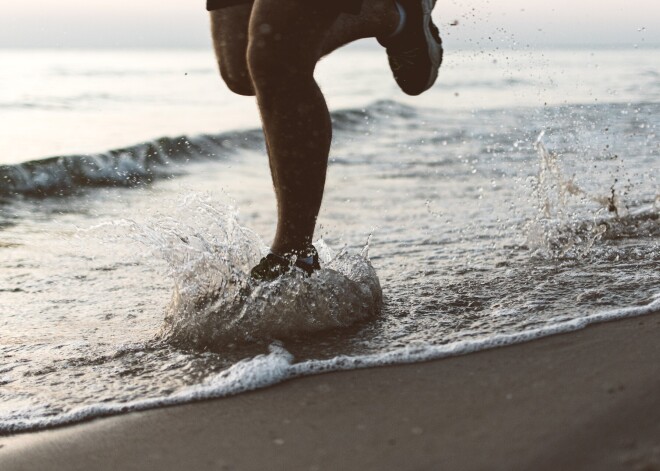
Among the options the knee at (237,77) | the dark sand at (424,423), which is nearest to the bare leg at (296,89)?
the knee at (237,77)

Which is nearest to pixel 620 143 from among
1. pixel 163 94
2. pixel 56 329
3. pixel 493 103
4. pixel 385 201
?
pixel 385 201

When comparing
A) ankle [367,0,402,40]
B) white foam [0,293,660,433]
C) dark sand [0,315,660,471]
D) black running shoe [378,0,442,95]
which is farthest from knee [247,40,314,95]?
dark sand [0,315,660,471]

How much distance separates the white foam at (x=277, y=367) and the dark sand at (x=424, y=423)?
4 cm

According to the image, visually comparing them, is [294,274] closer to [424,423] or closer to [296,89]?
[296,89]

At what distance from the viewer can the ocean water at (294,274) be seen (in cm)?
214

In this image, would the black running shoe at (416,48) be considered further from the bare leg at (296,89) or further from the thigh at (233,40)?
the thigh at (233,40)

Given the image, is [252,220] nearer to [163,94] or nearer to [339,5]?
[339,5]

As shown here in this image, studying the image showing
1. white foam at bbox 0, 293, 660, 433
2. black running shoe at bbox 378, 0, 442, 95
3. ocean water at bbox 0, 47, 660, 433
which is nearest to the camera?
white foam at bbox 0, 293, 660, 433

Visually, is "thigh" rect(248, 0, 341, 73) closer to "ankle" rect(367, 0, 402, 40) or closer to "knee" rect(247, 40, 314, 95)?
"knee" rect(247, 40, 314, 95)

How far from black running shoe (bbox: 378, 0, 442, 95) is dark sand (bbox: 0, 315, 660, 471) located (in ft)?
3.47

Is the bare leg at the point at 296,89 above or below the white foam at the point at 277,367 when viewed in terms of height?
above

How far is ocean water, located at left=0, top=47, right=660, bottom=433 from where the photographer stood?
7.04ft

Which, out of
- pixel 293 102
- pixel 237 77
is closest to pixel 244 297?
pixel 293 102

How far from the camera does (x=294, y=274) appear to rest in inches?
95.6
